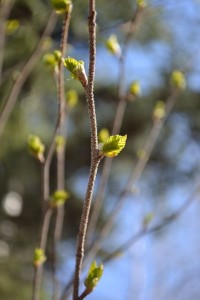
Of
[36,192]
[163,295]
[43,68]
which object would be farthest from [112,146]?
[163,295]

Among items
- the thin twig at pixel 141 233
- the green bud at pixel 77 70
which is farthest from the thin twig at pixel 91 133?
the thin twig at pixel 141 233

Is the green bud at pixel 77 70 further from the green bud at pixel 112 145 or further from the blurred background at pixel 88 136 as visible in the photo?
the blurred background at pixel 88 136

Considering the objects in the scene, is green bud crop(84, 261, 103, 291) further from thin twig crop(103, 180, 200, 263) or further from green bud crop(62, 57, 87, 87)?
thin twig crop(103, 180, 200, 263)

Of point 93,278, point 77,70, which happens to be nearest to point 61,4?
point 77,70

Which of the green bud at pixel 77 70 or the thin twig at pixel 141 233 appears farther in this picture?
the thin twig at pixel 141 233

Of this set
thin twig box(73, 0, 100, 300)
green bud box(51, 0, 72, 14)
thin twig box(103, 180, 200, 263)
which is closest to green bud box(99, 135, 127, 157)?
thin twig box(73, 0, 100, 300)

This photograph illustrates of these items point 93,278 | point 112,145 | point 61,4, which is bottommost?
point 93,278

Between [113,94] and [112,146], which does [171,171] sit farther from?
[112,146]

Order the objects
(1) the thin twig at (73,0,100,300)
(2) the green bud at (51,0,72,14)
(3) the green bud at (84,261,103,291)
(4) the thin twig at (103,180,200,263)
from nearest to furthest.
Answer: (1) the thin twig at (73,0,100,300), (3) the green bud at (84,261,103,291), (2) the green bud at (51,0,72,14), (4) the thin twig at (103,180,200,263)

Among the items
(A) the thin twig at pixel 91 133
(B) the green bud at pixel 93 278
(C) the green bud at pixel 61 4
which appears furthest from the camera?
(C) the green bud at pixel 61 4

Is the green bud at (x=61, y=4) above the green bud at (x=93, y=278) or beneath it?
above

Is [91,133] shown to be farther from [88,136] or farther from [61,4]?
[88,136]
